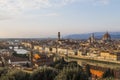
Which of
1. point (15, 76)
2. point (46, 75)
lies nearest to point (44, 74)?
point (46, 75)

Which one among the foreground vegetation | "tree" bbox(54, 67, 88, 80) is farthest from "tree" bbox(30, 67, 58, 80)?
"tree" bbox(54, 67, 88, 80)

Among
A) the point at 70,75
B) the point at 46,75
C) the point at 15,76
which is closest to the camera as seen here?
the point at 15,76

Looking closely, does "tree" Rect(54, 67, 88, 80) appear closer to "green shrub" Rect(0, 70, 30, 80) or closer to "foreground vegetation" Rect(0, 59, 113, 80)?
"foreground vegetation" Rect(0, 59, 113, 80)

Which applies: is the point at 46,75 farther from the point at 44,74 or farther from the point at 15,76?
the point at 15,76

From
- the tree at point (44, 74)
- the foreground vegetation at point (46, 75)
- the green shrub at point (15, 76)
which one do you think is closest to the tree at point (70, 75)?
the foreground vegetation at point (46, 75)

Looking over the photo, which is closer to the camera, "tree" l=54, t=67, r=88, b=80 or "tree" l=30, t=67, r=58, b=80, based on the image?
"tree" l=54, t=67, r=88, b=80

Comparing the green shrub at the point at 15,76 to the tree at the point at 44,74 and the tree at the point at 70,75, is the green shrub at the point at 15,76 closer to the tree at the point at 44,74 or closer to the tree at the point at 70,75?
the tree at the point at 44,74

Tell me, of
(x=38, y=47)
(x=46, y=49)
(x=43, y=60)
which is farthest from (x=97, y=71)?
(x=38, y=47)

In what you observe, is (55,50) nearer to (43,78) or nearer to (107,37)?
(107,37)

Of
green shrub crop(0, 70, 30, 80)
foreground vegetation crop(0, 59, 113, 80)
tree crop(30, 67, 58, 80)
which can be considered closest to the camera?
green shrub crop(0, 70, 30, 80)

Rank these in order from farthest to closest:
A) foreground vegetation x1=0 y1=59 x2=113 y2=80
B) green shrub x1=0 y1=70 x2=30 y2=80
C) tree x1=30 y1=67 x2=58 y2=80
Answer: tree x1=30 y1=67 x2=58 y2=80
foreground vegetation x1=0 y1=59 x2=113 y2=80
green shrub x1=0 y1=70 x2=30 y2=80

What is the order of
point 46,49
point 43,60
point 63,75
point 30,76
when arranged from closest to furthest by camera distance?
point 63,75 < point 30,76 < point 43,60 < point 46,49
